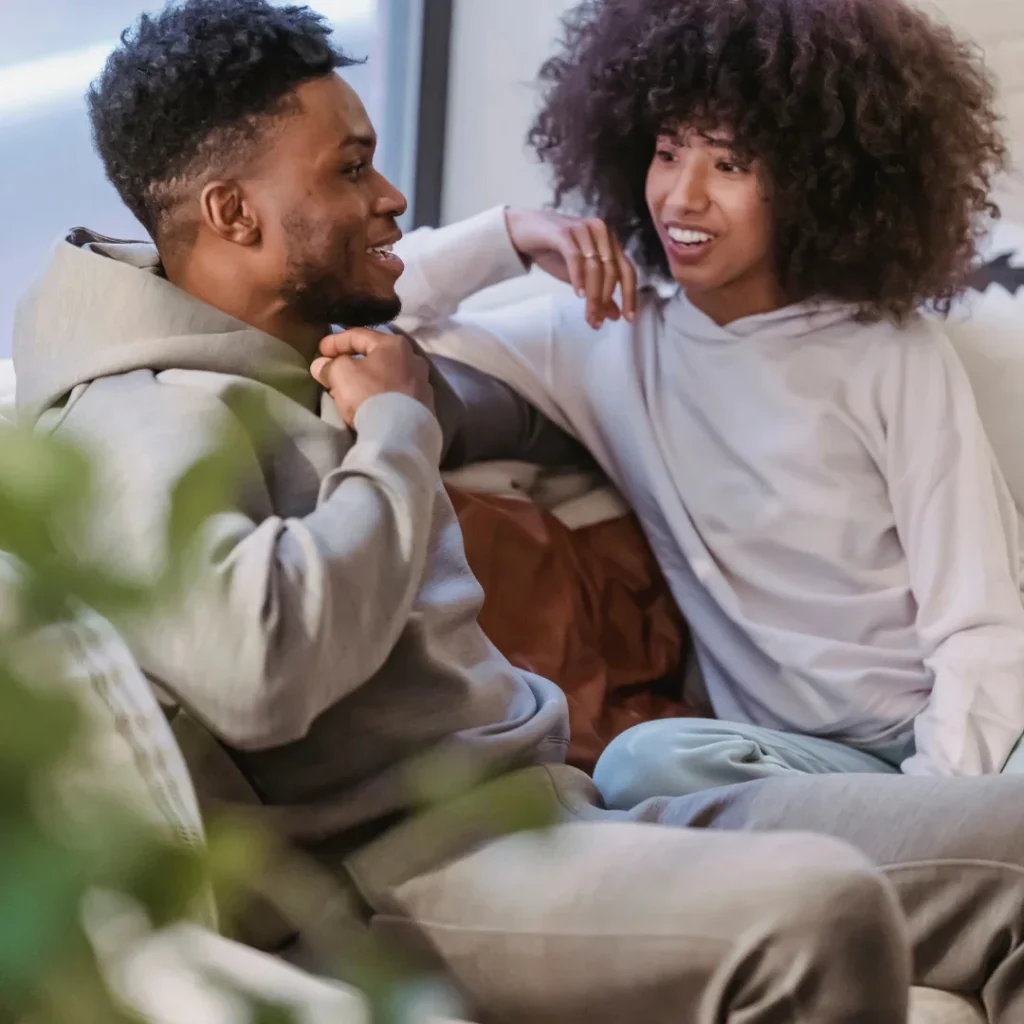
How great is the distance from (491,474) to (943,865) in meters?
0.64

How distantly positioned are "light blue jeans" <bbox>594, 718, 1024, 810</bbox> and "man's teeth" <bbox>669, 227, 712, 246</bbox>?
49 cm

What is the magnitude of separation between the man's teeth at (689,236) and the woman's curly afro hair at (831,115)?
9 cm

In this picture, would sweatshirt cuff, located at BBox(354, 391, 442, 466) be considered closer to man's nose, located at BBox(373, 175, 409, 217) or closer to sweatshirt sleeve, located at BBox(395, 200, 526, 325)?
man's nose, located at BBox(373, 175, 409, 217)

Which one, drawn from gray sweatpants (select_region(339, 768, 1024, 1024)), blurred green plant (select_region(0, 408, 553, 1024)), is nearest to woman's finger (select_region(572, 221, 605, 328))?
gray sweatpants (select_region(339, 768, 1024, 1024))

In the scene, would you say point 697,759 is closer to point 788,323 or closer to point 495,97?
point 788,323

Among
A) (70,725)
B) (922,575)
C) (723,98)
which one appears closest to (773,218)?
(723,98)

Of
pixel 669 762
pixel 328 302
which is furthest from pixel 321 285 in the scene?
pixel 669 762

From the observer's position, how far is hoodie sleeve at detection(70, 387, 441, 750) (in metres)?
0.74

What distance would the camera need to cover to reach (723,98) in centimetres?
126

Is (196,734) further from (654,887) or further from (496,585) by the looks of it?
(496,585)

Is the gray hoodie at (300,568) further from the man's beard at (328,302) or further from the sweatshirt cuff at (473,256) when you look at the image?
the sweatshirt cuff at (473,256)

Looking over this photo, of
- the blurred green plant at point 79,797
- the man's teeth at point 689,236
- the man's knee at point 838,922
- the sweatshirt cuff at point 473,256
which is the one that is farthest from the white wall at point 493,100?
the blurred green plant at point 79,797

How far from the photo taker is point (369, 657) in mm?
826

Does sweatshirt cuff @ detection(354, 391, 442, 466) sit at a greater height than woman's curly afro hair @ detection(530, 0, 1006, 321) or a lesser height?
lesser
